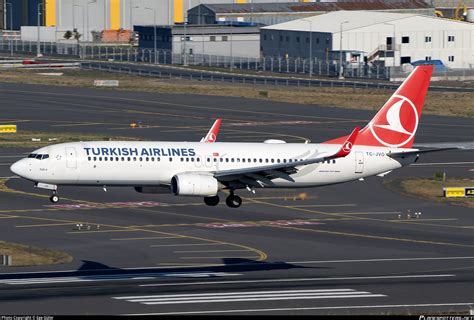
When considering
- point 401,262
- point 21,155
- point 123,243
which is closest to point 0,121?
point 21,155

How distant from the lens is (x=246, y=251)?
94312 mm

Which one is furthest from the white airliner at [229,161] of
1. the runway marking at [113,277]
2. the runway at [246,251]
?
the runway marking at [113,277]

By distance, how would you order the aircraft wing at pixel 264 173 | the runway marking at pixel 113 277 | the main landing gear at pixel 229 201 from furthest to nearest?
the main landing gear at pixel 229 201
the aircraft wing at pixel 264 173
the runway marking at pixel 113 277

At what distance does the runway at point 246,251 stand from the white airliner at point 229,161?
4774 mm

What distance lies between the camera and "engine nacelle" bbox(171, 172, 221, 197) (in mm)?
93688

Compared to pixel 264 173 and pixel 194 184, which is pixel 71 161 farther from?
pixel 264 173

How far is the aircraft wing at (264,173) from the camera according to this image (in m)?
95.2

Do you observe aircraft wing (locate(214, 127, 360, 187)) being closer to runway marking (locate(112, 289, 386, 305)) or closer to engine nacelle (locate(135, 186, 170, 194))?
engine nacelle (locate(135, 186, 170, 194))

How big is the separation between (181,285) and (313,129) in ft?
307

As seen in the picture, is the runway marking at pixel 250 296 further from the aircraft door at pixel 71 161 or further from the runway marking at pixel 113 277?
the aircraft door at pixel 71 161

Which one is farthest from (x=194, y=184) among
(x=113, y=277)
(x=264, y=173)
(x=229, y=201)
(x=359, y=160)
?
(x=359, y=160)

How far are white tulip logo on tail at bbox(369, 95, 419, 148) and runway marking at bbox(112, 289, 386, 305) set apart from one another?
2598 cm

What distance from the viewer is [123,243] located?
96.6 metres

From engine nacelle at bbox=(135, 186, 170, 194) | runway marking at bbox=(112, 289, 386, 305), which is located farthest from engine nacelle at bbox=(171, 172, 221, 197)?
runway marking at bbox=(112, 289, 386, 305)
